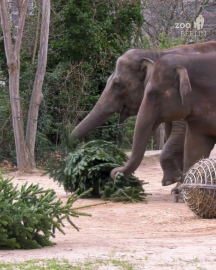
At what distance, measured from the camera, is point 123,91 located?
41.3ft

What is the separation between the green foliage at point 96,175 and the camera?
11500mm

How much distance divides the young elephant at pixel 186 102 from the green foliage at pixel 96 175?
23.8 inches

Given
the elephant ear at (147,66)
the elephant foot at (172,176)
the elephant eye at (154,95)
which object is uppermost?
the elephant ear at (147,66)

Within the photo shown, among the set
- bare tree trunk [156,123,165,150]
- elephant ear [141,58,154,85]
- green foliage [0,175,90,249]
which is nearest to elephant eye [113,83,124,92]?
elephant ear [141,58,154,85]

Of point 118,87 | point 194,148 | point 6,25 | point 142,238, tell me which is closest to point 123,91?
point 118,87

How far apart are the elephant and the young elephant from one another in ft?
3.79

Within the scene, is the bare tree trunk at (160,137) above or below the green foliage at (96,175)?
below

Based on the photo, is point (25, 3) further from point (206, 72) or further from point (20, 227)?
point (20, 227)

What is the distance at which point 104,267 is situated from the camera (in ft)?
18.4

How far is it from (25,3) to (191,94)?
697 cm

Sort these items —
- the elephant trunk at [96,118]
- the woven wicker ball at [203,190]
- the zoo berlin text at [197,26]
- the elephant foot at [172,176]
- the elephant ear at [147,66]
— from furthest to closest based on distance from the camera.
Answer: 1. the zoo berlin text at [197,26]
2. the elephant trunk at [96,118]
3. the elephant foot at [172,176]
4. the elephant ear at [147,66]
5. the woven wicker ball at [203,190]

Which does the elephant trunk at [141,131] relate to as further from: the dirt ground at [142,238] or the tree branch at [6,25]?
the tree branch at [6,25]

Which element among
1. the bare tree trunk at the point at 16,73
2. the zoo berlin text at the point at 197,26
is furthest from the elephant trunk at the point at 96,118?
the zoo berlin text at the point at 197,26

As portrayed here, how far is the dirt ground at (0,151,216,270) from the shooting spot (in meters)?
6.00
